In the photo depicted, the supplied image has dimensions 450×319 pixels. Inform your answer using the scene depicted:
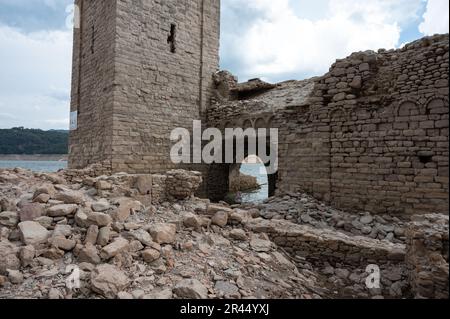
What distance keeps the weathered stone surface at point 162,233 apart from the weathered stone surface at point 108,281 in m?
0.90

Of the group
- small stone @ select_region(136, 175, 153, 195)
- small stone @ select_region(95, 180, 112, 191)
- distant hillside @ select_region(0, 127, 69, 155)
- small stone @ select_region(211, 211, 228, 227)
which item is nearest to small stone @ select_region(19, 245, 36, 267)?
small stone @ select_region(95, 180, 112, 191)

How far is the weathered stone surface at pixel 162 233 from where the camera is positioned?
15.0 feet

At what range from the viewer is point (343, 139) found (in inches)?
287

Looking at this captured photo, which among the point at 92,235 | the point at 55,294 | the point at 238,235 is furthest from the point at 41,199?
the point at 238,235

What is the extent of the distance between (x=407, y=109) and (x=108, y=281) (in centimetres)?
667

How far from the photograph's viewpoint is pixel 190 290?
355cm

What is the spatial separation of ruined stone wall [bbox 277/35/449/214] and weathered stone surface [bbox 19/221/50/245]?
6.06m

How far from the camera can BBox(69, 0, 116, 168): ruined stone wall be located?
9.30m

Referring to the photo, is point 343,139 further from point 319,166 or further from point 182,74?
point 182,74

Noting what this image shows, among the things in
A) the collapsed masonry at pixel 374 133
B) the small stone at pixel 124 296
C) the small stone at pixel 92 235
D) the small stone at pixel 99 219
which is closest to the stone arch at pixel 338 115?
the collapsed masonry at pixel 374 133

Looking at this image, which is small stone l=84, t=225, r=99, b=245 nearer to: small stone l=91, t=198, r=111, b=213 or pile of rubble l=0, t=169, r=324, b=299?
pile of rubble l=0, t=169, r=324, b=299

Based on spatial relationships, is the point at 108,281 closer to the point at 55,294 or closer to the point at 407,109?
the point at 55,294
